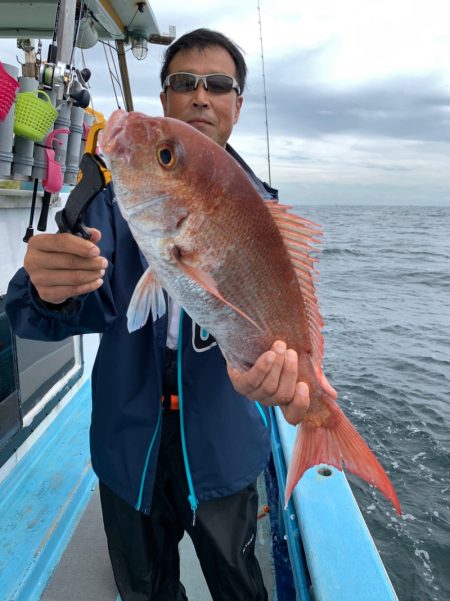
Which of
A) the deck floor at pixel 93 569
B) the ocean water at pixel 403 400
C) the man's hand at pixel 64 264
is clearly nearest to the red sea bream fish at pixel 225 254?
the man's hand at pixel 64 264

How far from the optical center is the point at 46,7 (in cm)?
496

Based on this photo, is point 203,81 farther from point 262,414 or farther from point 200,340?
point 262,414

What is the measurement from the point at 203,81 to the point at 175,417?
1577 mm

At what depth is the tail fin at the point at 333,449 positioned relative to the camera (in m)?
1.72

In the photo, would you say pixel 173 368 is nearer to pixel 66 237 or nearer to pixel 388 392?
pixel 66 237

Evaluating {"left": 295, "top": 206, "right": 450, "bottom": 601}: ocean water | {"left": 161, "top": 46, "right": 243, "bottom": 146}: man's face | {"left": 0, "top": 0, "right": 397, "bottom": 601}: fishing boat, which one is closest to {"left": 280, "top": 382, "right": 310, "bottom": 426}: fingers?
{"left": 0, "top": 0, "right": 397, "bottom": 601}: fishing boat

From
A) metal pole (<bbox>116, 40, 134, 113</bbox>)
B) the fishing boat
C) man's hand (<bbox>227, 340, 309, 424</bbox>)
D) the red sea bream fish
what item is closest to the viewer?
the red sea bream fish

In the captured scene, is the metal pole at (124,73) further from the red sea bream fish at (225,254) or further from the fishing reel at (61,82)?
the red sea bream fish at (225,254)

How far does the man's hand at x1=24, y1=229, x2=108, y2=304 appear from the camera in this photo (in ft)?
4.33

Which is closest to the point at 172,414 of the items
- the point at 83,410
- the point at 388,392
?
the point at 83,410

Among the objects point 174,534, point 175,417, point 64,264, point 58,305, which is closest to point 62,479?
point 174,534

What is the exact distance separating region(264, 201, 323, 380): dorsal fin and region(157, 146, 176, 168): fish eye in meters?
0.37

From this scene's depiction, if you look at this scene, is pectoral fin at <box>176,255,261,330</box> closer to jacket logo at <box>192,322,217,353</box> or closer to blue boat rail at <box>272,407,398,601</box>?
jacket logo at <box>192,322,217,353</box>

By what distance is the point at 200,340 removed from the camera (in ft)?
Answer: 6.57
